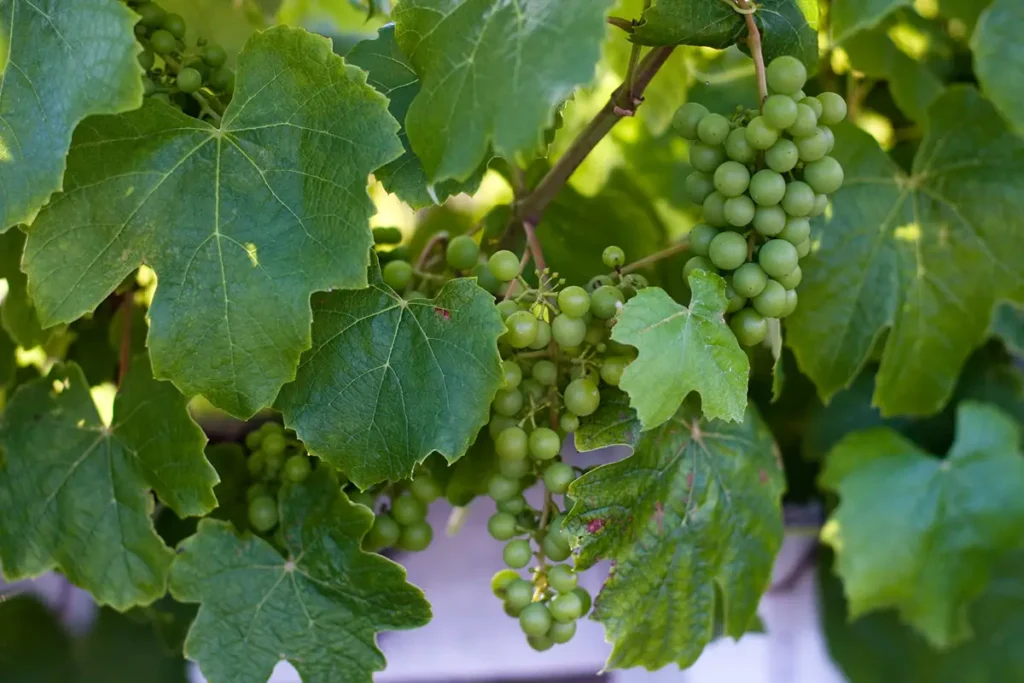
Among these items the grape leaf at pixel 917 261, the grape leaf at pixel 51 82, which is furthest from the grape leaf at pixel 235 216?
the grape leaf at pixel 917 261

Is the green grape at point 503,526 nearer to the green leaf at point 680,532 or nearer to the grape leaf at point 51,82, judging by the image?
the green leaf at point 680,532

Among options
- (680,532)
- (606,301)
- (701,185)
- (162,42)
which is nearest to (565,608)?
(680,532)

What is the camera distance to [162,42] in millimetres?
645

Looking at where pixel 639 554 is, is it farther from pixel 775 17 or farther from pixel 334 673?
pixel 775 17

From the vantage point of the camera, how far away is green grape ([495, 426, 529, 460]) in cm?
59

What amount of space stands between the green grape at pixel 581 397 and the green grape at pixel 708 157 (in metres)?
0.19

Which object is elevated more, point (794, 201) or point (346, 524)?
point (794, 201)

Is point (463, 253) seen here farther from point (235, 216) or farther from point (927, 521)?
A: point (927, 521)

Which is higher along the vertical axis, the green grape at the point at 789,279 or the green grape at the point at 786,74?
the green grape at the point at 786,74

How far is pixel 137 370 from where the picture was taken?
72 cm

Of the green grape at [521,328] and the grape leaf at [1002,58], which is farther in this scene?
the grape leaf at [1002,58]

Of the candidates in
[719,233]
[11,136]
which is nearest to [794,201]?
[719,233]

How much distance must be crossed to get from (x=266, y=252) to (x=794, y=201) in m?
→ 0.39

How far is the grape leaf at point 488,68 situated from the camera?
1.59 ft
